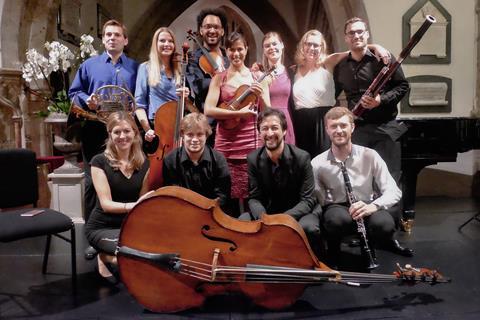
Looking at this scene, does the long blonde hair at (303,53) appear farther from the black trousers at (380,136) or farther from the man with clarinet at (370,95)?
the black trousers at (380,136)

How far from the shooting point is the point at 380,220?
2463 mm

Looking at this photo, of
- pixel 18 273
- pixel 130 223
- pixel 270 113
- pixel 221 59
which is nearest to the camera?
pixel 130 223

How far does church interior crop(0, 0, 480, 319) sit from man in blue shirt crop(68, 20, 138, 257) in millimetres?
462

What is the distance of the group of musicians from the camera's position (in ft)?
7.93

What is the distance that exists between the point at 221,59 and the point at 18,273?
1680 millimetres

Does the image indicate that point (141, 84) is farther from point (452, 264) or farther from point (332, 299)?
point (452, 264)

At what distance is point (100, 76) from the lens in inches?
114

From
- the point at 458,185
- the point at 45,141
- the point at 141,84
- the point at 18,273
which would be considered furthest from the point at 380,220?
the point at 45,141

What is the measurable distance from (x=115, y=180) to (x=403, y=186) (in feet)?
6.96

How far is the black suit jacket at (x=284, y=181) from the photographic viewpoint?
2451 mm

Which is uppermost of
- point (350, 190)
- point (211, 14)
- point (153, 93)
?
point (211, 14)

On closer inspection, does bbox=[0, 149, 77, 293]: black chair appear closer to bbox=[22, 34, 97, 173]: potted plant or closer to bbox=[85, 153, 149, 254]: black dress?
bbox=[85, 153, 149, 254]: black dress

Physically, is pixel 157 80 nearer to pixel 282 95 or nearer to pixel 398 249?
pixel 282 95

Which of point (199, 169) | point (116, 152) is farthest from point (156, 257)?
point (116, 152)
